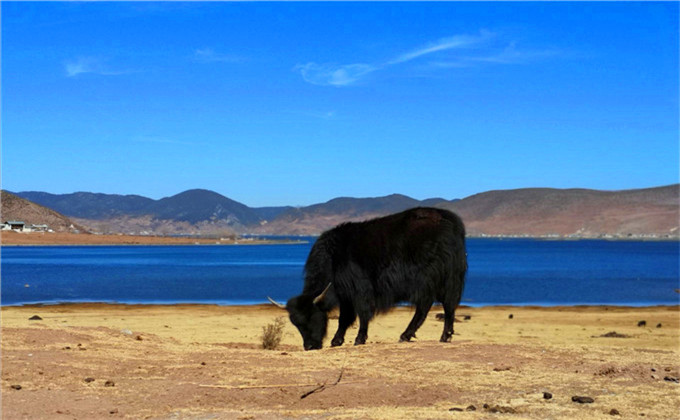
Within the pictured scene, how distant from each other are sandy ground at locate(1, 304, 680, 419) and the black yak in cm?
99

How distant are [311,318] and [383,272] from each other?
1.38m

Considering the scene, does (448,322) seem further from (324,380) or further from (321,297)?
(324,380)

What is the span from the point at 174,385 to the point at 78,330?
17.5ft

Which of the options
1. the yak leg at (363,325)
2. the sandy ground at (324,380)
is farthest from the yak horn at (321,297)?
the sandy ground at (324,380)

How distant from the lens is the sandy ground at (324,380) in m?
7.36

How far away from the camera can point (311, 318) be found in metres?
12.1

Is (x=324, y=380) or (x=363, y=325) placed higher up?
(x=363, y=325)

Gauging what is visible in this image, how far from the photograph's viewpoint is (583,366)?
31.8ft

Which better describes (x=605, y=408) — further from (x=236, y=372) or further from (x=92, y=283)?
(x=92, y=283)

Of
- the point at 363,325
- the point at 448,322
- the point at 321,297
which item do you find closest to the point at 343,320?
the point at 363,325

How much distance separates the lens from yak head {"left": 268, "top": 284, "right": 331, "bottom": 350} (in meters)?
12.1

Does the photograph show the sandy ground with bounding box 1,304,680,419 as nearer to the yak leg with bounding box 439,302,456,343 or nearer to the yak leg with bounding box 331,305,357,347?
the yak leg with bounding box 439,302,456,343

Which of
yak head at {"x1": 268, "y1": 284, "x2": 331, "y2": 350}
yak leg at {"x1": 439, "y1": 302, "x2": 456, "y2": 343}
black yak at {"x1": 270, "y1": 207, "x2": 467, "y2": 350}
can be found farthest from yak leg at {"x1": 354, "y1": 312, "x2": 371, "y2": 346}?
yak leg at {"x1": 439, "y1": 302, "x2": 456, "y2": 343}

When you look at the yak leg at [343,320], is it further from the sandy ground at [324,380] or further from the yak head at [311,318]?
the sandy ground at [324,380]
